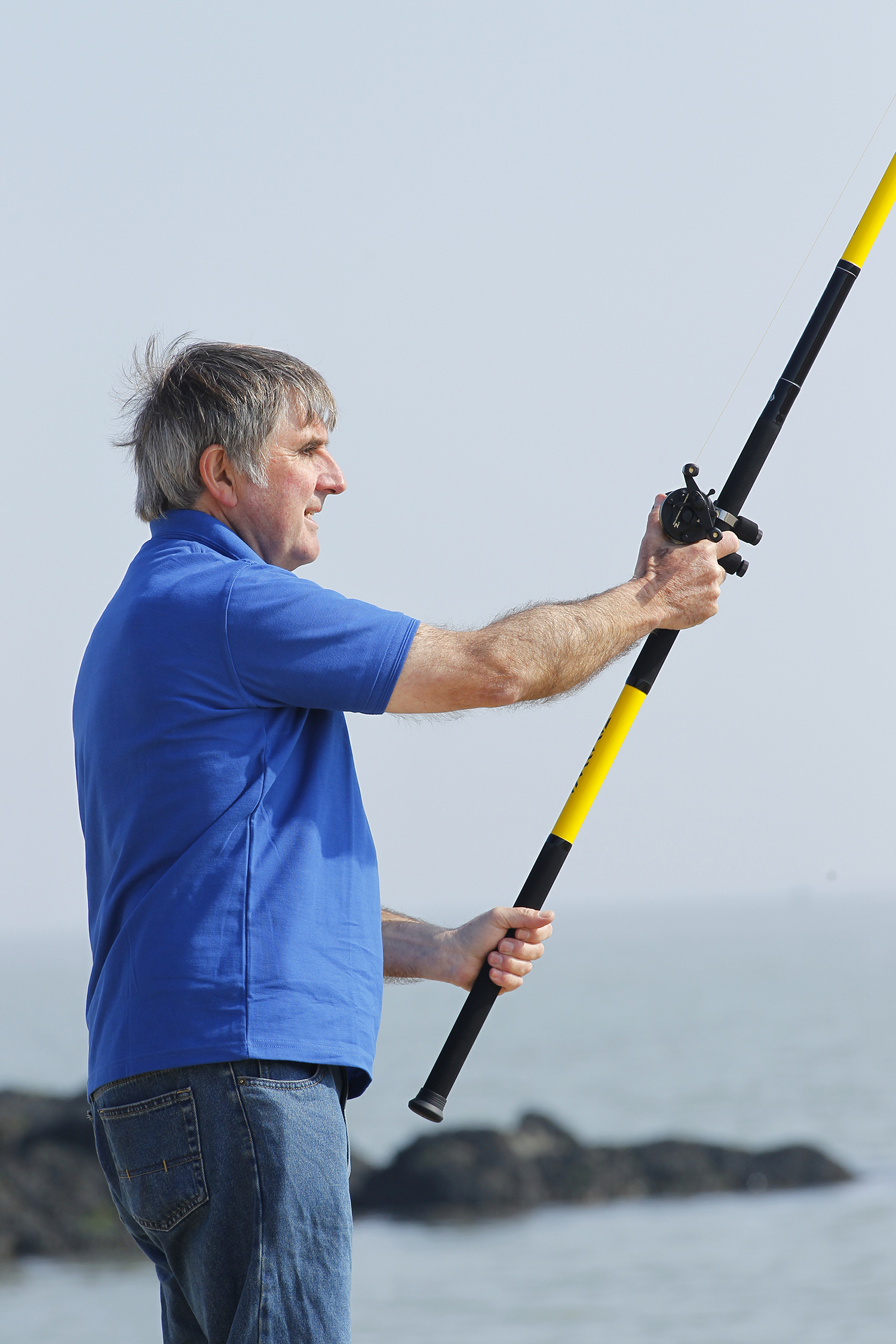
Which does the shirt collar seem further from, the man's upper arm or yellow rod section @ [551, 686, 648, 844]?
yellow rod section @ [551, 686, 648, 844]

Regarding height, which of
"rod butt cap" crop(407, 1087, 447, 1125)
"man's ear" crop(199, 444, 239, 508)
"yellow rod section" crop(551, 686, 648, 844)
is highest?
"man's ear" crop(199, 444, 239, 508)

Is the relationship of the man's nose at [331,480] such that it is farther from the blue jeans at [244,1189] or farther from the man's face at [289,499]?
the blue jeans at [244,1189]

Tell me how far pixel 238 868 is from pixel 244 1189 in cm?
46

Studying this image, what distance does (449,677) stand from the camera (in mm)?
2258

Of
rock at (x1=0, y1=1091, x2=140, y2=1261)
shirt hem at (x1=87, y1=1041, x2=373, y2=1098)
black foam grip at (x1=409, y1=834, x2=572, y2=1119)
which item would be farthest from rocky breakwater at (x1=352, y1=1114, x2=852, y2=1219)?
shirt hem at (x1=87, y1=1041, x2=373, y2=1098)

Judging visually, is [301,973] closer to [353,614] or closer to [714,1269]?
[353,614]

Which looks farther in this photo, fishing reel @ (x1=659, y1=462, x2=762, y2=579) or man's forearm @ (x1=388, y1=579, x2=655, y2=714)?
fishing reel @ (x1=659, y1=462, x2=762, y2=579)

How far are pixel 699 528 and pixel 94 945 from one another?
4.22ft

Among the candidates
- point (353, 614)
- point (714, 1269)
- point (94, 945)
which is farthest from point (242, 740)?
point (714, 1269)

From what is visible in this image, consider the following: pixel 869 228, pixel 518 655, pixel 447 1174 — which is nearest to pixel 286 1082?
pixel 518 655

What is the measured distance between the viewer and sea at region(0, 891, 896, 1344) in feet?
49.6

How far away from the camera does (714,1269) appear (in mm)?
16984

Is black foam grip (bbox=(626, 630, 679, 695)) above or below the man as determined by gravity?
above

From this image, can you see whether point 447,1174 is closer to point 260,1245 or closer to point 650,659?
point 650,659
